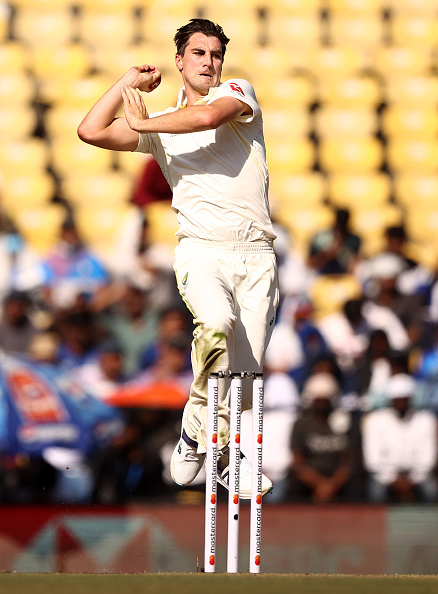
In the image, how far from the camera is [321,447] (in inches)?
278

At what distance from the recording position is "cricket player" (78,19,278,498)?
3.69 meters

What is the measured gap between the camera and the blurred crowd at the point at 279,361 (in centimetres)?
700

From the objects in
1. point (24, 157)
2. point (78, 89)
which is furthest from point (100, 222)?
point (78, 89)

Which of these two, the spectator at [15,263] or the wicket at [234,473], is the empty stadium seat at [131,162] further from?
the wicket at [234,473]

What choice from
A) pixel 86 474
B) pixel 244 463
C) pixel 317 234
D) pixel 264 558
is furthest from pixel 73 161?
pixel 244 463

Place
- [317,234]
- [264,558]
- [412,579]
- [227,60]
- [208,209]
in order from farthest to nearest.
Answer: [227,60] → [317,234] → [264,558] → [208,209] → [412,579]

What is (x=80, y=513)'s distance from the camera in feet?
22.3

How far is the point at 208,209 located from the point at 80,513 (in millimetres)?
3591

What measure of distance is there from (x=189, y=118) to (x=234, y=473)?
1217mm

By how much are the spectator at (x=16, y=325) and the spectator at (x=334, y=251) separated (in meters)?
2.09

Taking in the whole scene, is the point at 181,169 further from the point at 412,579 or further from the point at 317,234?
the point at 317,234

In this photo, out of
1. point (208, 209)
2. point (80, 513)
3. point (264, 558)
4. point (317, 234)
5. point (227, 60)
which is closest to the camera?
point (208, 209)

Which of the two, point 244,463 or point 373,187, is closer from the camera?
point 244,463

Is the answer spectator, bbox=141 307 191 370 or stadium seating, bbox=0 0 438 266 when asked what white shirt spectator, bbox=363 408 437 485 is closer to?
spectator, bbox=141 307 191 370
